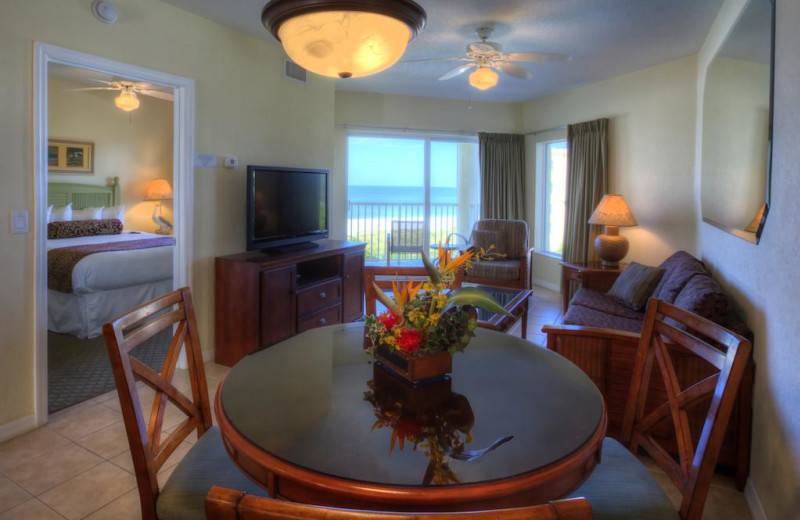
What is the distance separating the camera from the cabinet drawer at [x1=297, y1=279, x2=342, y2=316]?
12.7ft

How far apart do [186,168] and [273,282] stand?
995 millimetres

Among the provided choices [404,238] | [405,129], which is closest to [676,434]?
[404,238]

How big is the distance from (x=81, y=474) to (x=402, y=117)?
16.8ft

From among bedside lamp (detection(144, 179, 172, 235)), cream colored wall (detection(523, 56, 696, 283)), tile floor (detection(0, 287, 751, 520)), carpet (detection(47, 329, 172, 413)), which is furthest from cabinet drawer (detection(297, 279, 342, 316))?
bedside lamp (detection(144, 179, 172, 235))

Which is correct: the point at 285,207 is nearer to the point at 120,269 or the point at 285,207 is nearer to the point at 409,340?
the point at 120,269

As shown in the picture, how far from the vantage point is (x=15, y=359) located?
8.43ft

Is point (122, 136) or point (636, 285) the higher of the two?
point (122, 136)

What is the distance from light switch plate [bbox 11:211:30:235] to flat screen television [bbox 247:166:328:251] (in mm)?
1376

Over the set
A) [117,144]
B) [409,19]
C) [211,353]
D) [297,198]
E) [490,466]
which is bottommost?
[211,353]

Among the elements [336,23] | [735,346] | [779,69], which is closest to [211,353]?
[336,23]

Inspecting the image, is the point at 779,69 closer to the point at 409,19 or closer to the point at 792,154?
the point at 792,154

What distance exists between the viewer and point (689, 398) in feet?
4.58

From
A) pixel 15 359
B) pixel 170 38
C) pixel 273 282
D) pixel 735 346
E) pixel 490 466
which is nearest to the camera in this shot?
pixel 490 466

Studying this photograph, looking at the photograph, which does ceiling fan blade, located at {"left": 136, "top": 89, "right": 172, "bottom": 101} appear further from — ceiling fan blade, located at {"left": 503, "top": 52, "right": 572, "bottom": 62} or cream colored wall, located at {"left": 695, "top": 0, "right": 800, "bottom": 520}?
cream colored wall, located at {"left": 695, "top": 0, "right": 800, "bottom": 520}
